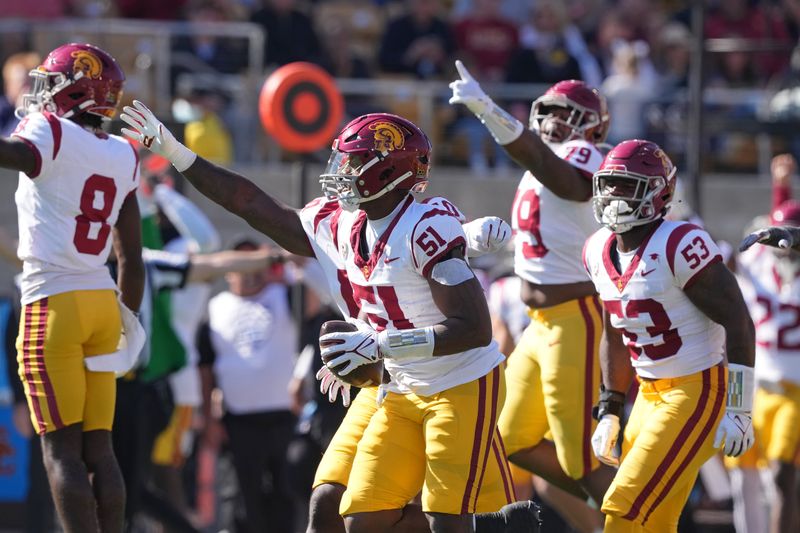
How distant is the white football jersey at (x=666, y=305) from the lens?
571 centimetres

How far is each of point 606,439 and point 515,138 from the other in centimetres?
126

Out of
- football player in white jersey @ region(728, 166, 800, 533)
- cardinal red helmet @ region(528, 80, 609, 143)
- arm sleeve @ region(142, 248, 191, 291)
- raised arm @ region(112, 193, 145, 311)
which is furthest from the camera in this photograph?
football player in white jersey @ region(728, 166, 800, 533)

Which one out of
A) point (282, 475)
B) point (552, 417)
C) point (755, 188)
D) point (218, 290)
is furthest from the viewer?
point (755, 188)

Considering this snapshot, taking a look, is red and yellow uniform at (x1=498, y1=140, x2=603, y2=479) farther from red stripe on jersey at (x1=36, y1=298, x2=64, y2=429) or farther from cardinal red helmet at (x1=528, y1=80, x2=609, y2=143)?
red stripe on jersey at (x1=36, y1=298, x2=64, y2=429)

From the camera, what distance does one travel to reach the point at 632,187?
5875 millimetres

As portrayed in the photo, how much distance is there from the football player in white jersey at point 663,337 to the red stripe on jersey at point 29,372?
7.04 ft

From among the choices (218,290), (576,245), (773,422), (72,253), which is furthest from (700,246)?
(218,290)

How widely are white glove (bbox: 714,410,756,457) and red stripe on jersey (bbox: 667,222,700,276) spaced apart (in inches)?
22.3

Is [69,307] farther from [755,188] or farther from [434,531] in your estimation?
[755,188]

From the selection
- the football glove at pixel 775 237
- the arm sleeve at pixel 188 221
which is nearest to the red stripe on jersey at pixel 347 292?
the football glove at pixel 775 237

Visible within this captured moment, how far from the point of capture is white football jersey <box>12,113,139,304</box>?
19.2ft

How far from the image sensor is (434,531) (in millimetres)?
5352

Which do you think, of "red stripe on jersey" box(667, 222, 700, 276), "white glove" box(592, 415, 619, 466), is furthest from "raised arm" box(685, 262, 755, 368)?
"white glove" box(592, 415, 619, 466)

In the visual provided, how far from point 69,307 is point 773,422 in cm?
441
